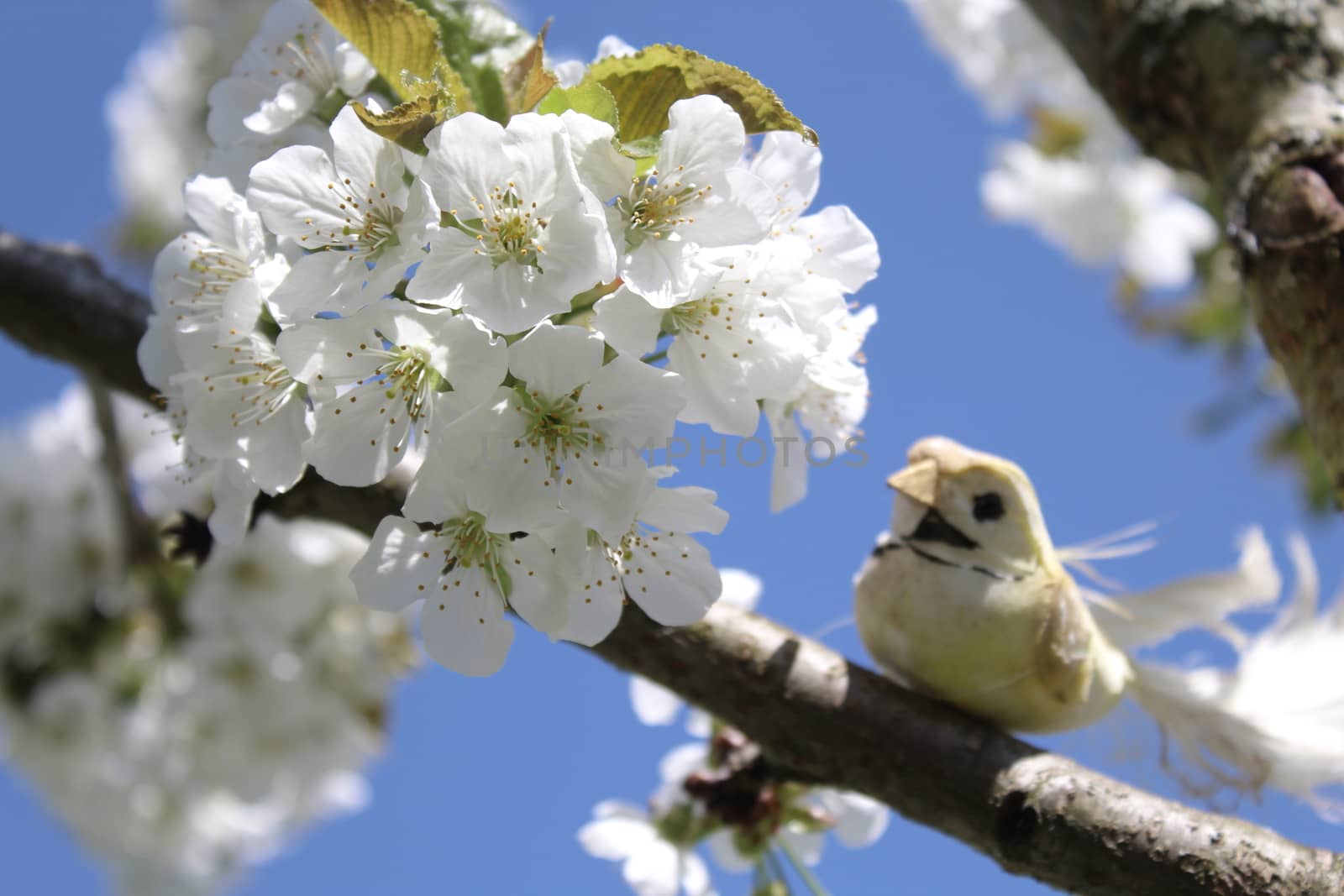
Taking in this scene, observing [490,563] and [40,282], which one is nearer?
[490,563]

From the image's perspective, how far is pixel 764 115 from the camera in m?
0.83

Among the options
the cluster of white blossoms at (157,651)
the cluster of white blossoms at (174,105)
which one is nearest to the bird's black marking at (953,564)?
the cluster of white blossoms at (157,651)

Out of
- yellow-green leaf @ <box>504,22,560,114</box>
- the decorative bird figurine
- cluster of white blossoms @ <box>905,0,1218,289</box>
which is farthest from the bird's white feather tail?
cluster of white blossoms @ <box>905,0,1218,289</box>

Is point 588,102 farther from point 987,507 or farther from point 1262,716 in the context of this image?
point 1262,716

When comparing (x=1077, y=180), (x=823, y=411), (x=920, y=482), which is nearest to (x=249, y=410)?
(x=823, y=411)

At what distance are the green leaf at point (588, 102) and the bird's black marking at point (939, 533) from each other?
1.50 feet

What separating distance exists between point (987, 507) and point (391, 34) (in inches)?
25.6

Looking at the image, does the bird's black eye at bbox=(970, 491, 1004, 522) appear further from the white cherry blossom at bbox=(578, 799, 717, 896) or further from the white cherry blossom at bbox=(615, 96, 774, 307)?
the white cherry blossom at bbox=(578, 799, 717, 896)

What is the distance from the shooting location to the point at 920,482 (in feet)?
3.40

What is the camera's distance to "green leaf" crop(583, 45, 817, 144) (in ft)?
2.65

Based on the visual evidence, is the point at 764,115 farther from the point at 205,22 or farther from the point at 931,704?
the point at 205,22

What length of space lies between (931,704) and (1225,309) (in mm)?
2527

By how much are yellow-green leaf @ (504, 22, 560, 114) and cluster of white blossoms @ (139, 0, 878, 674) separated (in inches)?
4.2

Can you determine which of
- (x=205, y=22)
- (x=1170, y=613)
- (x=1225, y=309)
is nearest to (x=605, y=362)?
(x=1170, y=613)
